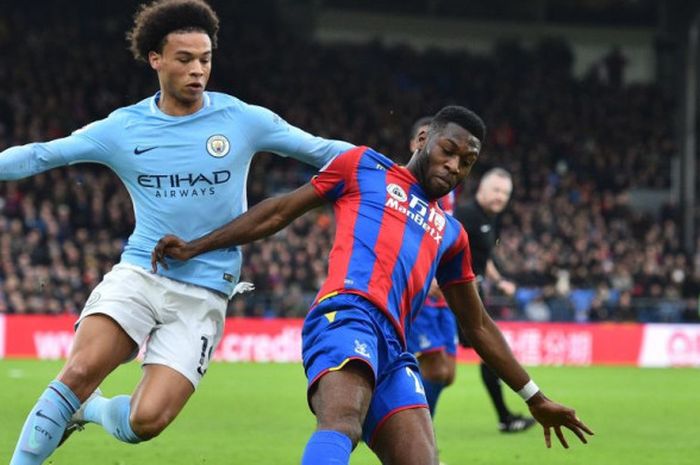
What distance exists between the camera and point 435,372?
978 cm

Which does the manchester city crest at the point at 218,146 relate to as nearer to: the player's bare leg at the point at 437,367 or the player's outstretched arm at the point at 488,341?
the player's outstretched arm at the point at 488,341

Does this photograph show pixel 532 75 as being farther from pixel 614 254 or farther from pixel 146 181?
pixel 146 181

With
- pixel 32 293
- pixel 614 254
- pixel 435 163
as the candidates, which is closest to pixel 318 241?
pixel 32 293

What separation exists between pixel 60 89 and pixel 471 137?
23.2 metres

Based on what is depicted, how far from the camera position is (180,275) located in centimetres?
656

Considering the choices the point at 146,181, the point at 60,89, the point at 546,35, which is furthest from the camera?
the point at 546,35

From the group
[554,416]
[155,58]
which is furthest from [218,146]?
[554,416]

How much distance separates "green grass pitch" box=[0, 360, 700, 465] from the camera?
379 inches

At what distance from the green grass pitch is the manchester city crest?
3092 millimetres

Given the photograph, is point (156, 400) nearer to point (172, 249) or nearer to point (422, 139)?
point (172, 249)

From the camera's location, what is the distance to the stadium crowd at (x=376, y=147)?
24094 mm

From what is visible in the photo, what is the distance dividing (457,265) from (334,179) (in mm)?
755

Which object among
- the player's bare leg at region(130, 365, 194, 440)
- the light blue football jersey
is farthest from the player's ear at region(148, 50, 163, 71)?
the player's bare leg at region(130, 365, 194, 440)

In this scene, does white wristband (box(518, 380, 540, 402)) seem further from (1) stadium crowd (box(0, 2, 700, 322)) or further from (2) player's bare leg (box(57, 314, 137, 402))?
(1) stadium crowd (box(0, 2, 700, 322))
